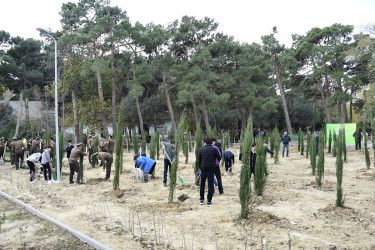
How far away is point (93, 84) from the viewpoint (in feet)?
79.5

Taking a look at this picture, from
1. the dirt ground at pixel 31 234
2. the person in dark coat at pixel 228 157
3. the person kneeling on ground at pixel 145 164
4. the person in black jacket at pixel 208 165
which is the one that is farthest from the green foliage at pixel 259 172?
the dirt ground at pixel 31 234

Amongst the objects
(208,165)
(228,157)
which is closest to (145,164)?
(228,157)

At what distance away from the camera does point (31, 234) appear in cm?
509

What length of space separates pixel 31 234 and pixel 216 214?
313 centimetres

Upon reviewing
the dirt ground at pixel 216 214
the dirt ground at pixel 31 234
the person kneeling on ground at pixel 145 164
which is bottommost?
the dirt ground at pixel 31 234

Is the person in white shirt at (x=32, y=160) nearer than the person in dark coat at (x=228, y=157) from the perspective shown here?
Yes

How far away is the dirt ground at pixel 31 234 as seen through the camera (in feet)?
14.9

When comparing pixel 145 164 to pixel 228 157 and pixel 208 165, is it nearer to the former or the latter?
pixel 228 157

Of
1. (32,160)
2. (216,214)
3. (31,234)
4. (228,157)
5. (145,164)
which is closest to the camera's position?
(31,234)

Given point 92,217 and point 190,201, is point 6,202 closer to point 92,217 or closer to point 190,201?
point 92,217

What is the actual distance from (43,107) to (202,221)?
72.6ft

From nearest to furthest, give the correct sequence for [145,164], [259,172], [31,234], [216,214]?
[31,234] < [216,214] < [259,172] < [145,164]

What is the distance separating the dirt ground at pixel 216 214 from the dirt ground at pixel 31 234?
321 millimetres

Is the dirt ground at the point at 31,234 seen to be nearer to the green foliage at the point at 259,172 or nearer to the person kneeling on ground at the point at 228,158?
the green foliage at the point at 259,172
